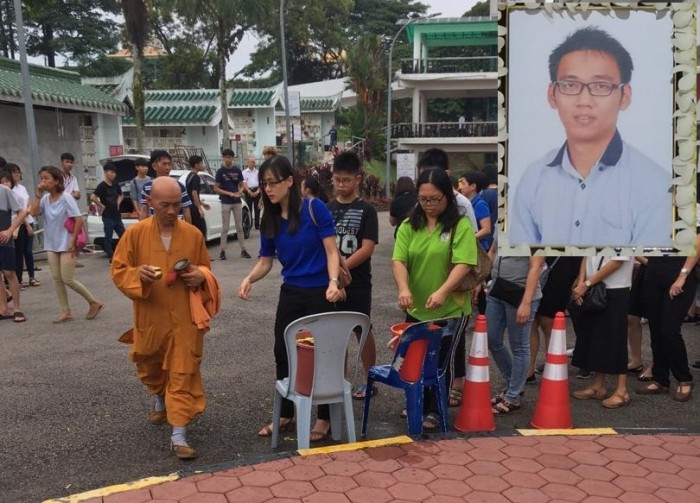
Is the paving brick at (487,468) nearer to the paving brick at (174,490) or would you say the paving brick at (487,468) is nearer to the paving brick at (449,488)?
the paving brick at (449,488)

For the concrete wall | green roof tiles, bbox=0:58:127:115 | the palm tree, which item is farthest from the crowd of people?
the palm tree

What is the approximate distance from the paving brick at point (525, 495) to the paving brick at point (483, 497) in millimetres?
42

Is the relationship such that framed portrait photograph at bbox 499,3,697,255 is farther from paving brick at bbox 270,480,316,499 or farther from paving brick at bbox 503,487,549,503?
paving brick at bbox 270,480,316,499

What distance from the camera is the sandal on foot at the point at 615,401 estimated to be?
4707 millimetres

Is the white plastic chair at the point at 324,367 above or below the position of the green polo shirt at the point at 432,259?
below

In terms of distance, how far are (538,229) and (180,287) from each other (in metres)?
2.17

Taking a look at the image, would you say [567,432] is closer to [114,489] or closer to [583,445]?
[583,445]

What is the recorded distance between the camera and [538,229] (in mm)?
3773

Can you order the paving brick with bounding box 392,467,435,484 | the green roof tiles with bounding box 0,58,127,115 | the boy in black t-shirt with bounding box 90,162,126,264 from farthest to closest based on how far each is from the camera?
the green roof tiles with bounding box 0,58,127,115
the boy in black t-shirt with bounding box 90,162,126,264
the paving brick with bounding box 392,467,435,484

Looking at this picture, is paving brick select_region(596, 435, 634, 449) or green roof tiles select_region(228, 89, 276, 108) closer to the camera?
paving brick select_region(596, 435, 634, 449)

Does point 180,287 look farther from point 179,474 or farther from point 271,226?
point 179,474

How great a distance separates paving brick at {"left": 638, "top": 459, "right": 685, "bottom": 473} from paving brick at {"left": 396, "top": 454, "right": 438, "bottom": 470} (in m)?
1.18

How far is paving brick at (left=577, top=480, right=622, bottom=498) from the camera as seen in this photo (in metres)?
3.36

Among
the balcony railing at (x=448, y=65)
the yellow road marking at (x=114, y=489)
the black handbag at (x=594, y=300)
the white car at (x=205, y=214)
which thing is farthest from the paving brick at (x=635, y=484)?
the balcony railing at (x=448, y=65)
